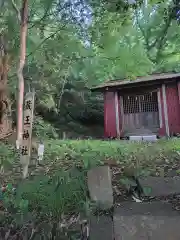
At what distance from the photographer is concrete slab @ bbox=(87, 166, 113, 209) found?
4086 millimetres

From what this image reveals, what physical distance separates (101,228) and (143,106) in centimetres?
1331

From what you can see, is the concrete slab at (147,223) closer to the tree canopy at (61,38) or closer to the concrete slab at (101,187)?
the concrete slab at (101,187)

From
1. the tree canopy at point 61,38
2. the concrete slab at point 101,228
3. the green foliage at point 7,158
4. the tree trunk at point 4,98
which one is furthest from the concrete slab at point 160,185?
the tree trunk at point 4,98

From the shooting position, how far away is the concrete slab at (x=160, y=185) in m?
4.42

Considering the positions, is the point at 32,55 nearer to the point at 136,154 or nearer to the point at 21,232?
the point at 136,154

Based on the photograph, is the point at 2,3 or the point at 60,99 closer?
the point at 2,3

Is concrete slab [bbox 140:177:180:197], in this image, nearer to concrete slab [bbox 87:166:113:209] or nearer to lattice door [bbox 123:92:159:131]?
concrete slab [bbox 87:166:113:209]

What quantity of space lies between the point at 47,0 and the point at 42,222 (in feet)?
35.3

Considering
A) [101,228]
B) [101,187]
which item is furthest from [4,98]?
[101,228]

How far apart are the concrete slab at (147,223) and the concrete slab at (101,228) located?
0.06 m

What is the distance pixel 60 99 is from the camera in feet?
71.0

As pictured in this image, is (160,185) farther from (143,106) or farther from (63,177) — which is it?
(143,106)

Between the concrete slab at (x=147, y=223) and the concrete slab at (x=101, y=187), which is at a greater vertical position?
the concrete slab at (x=101, y=187)

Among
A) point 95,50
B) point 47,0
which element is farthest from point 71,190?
point 95,50
